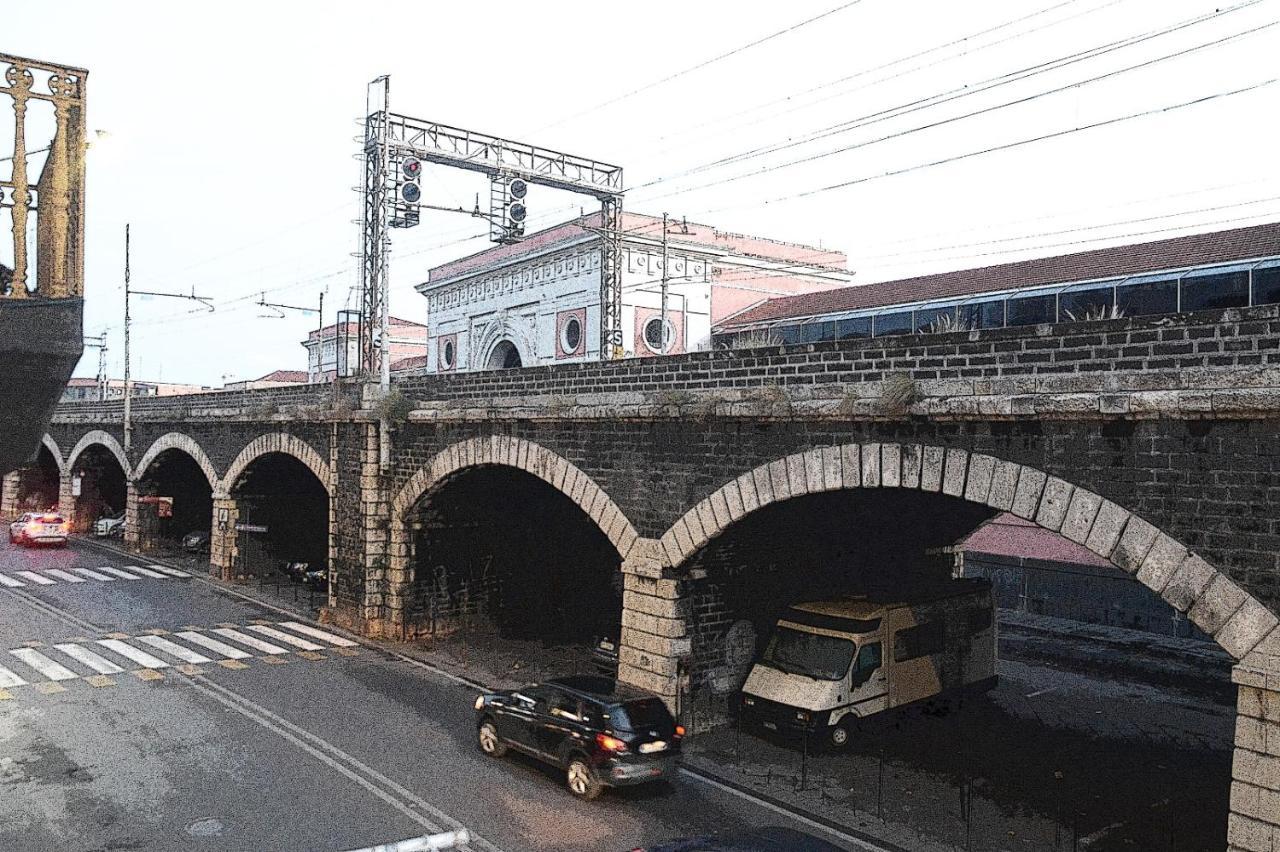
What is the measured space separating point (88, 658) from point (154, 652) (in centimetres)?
139

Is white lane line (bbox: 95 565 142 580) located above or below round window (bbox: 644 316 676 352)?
below

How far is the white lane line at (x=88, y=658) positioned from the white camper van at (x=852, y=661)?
1446 cm

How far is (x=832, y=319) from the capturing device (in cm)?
3072

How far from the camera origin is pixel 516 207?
2605 cm

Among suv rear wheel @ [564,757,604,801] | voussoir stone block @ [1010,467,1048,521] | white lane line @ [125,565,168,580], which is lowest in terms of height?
white lane line @ [125,565,168,580]

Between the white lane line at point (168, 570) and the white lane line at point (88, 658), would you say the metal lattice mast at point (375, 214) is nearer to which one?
the white lane line at point (88, 658)

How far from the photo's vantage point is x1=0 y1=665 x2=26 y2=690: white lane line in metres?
19.7

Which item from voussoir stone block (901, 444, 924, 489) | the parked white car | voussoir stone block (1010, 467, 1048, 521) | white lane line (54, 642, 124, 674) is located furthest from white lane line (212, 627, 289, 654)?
the parked white car

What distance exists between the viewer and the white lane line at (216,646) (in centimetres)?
2270

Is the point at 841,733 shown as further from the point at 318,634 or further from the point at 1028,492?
the point at 318,634

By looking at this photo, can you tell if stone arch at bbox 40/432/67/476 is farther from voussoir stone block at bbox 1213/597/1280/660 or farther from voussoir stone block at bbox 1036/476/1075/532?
voussoir stone block at bbox 1213/597/1280/660

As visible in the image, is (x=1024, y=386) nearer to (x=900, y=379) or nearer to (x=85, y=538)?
(x=900, y=379)

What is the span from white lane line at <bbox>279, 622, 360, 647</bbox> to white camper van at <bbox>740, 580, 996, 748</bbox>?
11.9m

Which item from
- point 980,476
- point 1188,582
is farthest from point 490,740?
point 1188,582
